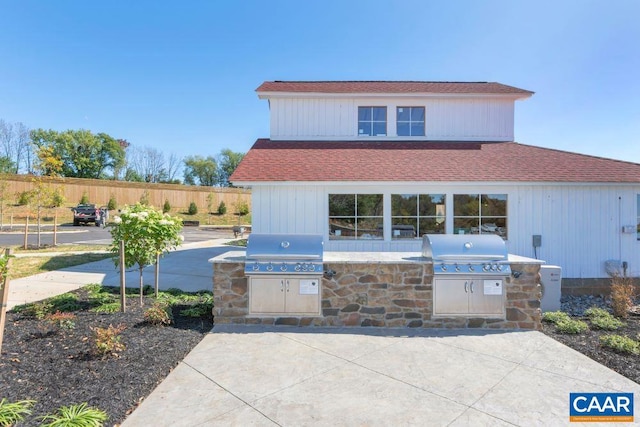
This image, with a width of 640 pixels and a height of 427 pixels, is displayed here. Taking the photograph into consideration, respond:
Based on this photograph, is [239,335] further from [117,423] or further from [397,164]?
[397,164]

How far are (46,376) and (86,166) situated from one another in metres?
67.0

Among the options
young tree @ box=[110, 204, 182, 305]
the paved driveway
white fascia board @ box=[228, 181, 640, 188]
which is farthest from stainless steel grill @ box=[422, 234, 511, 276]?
young tree @ box=[110, 204, 182, 305]

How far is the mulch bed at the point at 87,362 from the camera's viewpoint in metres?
3.20

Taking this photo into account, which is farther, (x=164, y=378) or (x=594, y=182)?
(x=594, y=182)

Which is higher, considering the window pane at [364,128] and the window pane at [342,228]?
the window pane at [364,128]

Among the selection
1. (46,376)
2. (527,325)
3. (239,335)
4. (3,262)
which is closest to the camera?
(3,262)

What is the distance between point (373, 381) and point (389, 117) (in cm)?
1040

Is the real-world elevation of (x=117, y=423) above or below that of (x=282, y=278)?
below

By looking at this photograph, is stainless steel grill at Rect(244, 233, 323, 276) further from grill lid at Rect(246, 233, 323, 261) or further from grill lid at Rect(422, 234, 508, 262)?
grill lid at Rect(422, 234, 508, 262)

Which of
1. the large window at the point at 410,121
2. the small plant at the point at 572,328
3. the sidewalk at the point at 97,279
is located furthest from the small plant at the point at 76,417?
the large window at the point at 410,121

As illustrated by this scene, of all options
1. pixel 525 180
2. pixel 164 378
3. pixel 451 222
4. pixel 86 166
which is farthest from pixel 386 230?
pixel 86 166

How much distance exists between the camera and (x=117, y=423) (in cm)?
288

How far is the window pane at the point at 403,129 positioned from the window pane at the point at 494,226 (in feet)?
15.3

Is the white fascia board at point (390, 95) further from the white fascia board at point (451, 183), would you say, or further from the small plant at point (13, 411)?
the small plant at point (13, 411)
